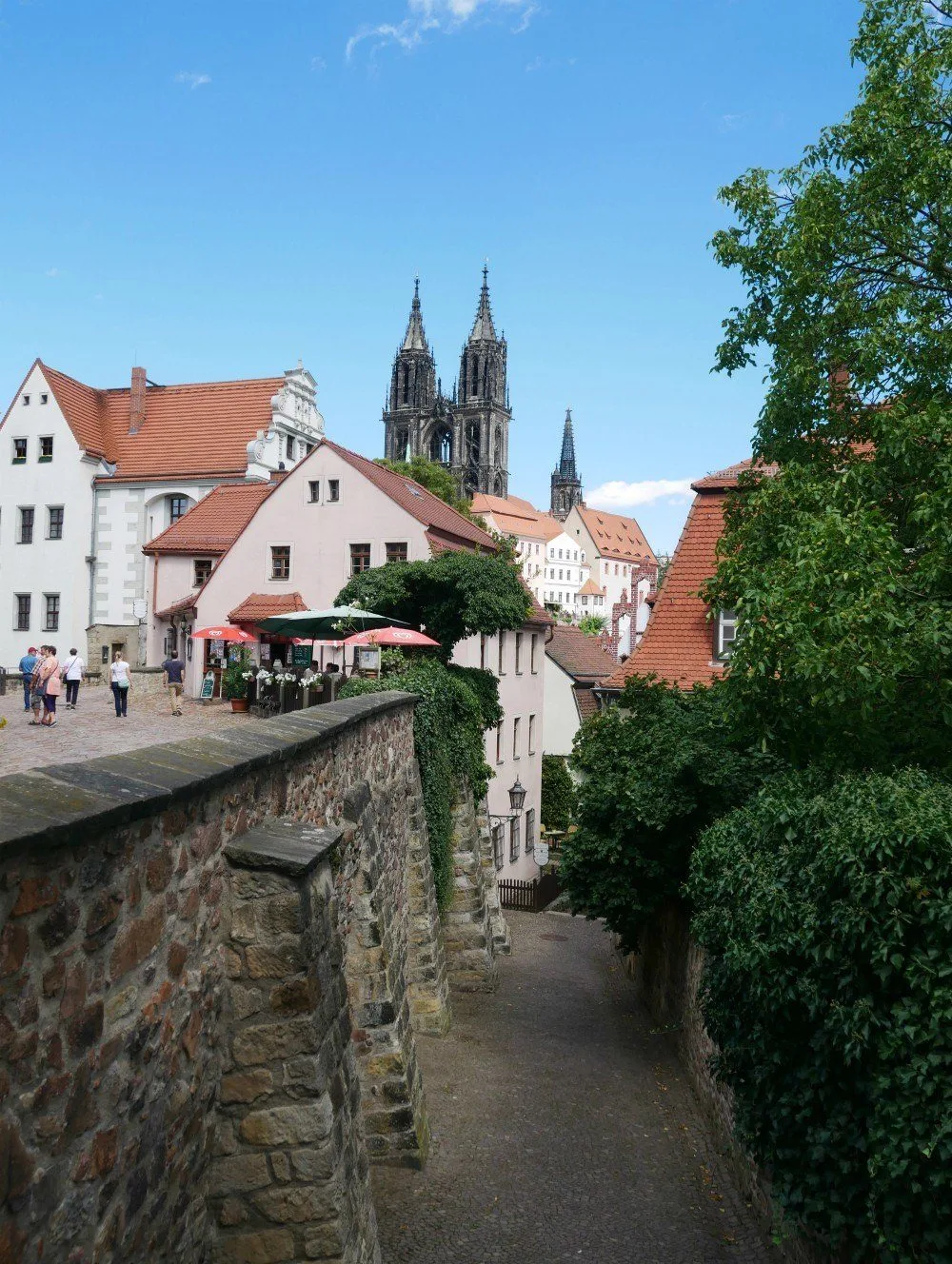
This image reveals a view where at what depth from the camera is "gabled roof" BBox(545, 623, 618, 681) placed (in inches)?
1952

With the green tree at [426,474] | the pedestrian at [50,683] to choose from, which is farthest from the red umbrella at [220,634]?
the green tree at [426,474]

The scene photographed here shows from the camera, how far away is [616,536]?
16888 centimetres

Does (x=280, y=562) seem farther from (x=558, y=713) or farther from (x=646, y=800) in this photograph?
(x=646, y=800)

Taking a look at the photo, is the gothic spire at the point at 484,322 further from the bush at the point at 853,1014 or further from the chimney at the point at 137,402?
the bush at the point at 853,1014

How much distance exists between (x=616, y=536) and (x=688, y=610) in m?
147

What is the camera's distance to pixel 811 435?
13562mm

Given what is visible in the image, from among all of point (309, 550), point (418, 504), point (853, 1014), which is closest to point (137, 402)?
point (309, 550)

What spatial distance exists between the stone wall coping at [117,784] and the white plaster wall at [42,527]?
39797 mm

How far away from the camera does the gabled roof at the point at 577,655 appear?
163 ft

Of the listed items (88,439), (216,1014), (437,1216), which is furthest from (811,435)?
(88,439)

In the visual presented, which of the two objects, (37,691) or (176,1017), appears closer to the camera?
(176,1017)

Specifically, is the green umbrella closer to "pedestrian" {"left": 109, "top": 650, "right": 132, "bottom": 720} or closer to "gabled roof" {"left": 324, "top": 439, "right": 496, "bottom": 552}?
"pedestrian" {"left": 109, "top": 650, "right": 132, "bottom": 720}

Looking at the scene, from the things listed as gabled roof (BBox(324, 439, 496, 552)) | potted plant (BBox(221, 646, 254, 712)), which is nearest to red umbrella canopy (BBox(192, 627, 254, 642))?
potted plant (BBox(221, 646, 254, 712))

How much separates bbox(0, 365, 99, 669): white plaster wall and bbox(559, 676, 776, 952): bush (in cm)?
3146
